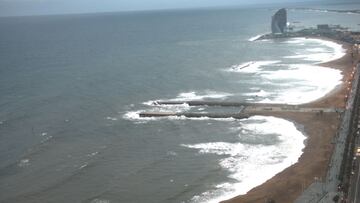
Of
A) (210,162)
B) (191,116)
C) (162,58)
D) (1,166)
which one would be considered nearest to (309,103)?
(191,116)

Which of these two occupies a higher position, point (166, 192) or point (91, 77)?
point (91, 77)

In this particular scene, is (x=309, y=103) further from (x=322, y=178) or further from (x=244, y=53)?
(x=244, y=53)

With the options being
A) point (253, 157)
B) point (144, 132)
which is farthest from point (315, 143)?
point (144, 132)

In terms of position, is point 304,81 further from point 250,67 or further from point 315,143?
point 315,143

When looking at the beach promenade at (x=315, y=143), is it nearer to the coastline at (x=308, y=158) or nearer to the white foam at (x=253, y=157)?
the coastline at (x=308, y=158)

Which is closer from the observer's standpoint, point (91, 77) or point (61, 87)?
point (61, 87)

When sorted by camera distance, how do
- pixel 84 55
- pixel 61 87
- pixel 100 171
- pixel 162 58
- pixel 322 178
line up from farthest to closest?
pixel 84 55, pixel 162 58, pixel 61 87, pixel 100 171, pixel 322 178

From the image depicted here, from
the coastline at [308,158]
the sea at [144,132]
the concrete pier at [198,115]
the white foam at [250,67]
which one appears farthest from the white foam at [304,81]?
the concrete pier at [198,115]
